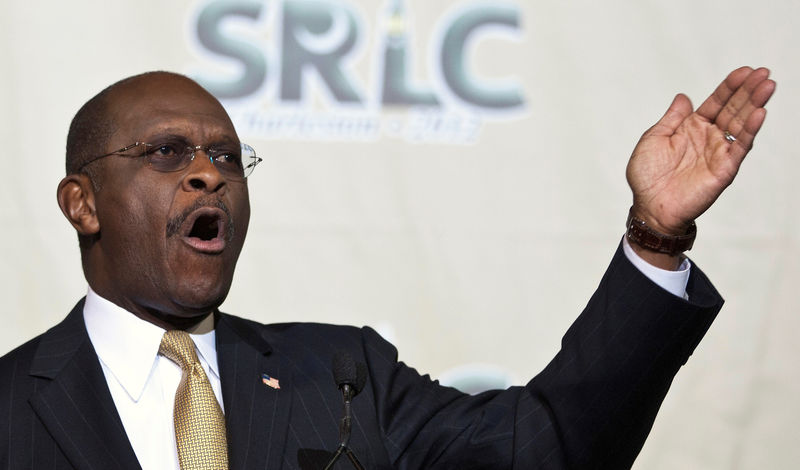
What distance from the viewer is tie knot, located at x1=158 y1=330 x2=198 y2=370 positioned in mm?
2145

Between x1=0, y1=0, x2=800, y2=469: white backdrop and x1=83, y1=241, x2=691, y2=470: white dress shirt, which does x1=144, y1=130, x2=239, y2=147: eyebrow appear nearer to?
x1=83, y1=241, x2=691, y2=470: white dress shirt

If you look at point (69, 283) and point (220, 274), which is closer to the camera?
point (220, 274)

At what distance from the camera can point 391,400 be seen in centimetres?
225

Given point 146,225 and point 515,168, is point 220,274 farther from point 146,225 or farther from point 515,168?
point 515,168

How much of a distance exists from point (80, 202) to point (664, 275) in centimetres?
124

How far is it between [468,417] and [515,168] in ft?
4.82

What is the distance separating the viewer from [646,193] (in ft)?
6.19

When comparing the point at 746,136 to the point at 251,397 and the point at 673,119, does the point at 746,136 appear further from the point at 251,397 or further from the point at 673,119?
the point at 251,397

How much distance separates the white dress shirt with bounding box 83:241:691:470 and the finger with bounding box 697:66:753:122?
0.90 ft

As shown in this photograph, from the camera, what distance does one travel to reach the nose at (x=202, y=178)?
2152mm

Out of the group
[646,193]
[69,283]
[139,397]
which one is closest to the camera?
[646,193]

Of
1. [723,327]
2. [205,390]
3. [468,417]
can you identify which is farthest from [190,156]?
[723,327]

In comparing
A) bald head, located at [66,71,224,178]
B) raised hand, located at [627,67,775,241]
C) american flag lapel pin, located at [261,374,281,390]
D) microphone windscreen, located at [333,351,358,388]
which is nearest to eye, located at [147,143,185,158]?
bald head, located at [66,71,224,178]

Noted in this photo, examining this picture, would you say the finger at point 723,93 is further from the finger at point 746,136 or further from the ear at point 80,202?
the ear at point 80,202
